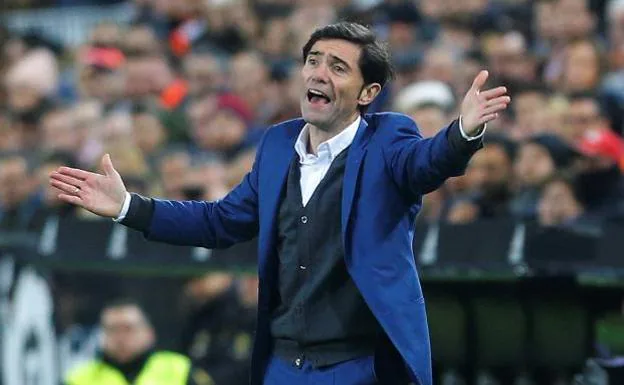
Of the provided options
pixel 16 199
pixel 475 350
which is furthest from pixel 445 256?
pixel 16 199

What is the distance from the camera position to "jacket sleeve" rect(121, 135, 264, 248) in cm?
552

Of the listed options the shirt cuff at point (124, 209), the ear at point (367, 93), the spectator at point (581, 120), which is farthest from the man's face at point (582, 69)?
the shirt cuff at point (124, 209)

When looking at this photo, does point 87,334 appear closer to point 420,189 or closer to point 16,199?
point 16,199

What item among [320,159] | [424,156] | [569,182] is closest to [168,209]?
[320,159]

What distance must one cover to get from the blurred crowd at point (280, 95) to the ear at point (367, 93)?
8.57 feet

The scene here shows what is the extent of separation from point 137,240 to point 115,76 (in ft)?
13.7

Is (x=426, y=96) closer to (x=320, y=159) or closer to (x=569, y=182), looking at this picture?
(x=569, y=182)

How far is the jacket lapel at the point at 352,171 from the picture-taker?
5242mm

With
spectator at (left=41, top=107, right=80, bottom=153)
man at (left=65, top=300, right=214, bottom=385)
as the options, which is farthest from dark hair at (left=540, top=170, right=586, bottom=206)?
spectator at (left=41, top=107, right=80, bottom=153)

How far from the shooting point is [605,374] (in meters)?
6.41

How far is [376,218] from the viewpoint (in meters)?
5.25

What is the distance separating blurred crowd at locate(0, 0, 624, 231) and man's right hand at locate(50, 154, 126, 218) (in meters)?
2.99

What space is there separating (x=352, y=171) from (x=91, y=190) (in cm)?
88

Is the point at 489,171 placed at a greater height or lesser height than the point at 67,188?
lesser
